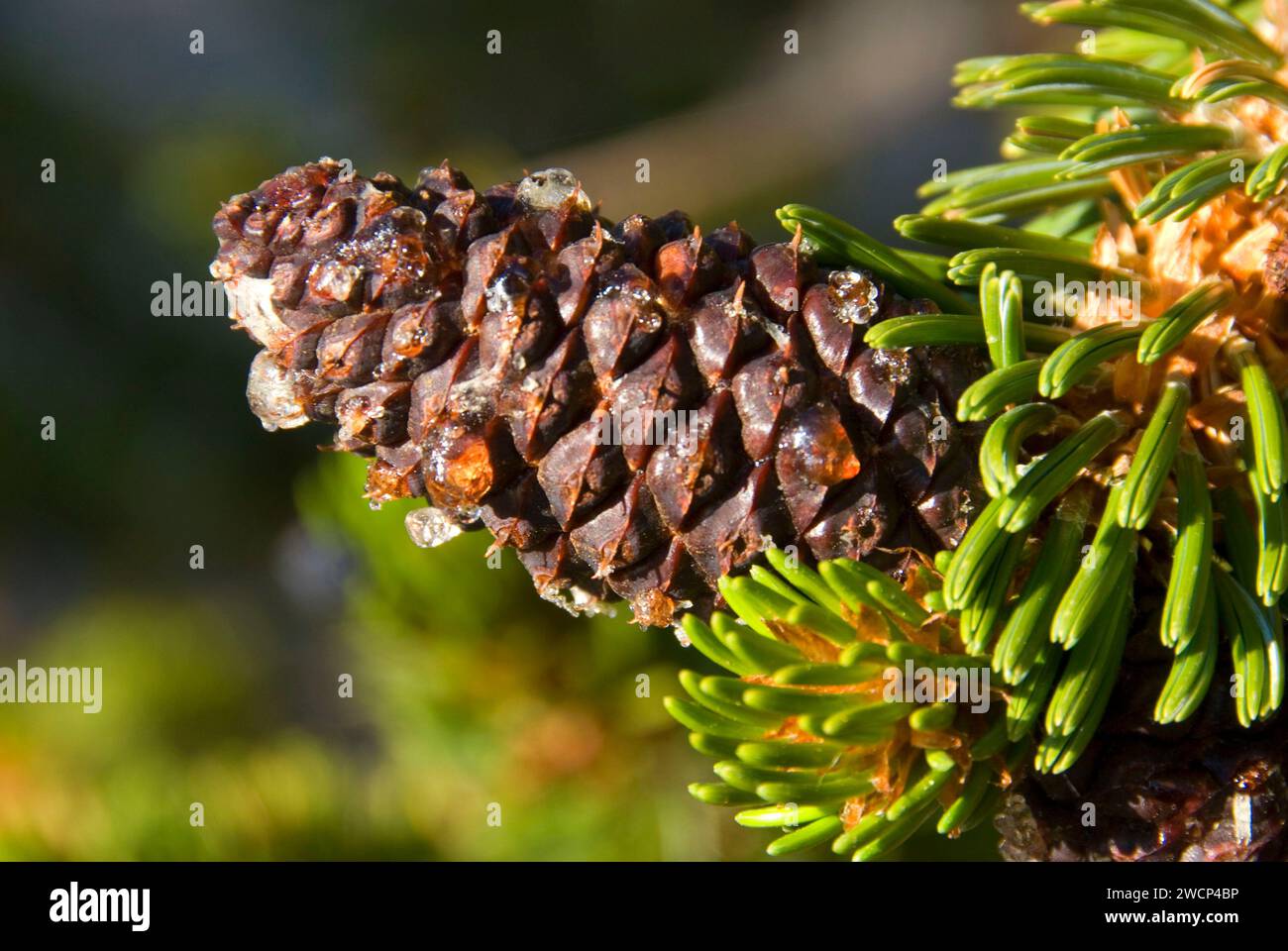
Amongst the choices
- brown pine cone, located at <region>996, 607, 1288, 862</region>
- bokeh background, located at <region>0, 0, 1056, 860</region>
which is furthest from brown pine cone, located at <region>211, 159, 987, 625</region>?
bokeh background, located at <region>0, 0, 1056, 860</region>

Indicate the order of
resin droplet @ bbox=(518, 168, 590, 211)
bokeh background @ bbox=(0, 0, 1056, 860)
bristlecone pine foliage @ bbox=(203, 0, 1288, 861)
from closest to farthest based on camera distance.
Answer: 1. bristlecone pine foliage @ bbox=(203, 0, 1288, 861)
2. resin droplet @ bbox=(518, 168, 590, 211)
3. bokeh background @ bbox=(0, 0, 1056, 860)

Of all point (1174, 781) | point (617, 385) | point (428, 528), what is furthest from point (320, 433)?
point (1174, 781)

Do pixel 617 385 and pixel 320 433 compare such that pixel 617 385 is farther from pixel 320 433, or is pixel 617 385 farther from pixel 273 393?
pixel 320 433

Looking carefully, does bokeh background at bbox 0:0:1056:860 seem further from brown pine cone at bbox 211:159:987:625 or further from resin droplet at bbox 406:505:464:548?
brown pine cone at bbox 211:159:987:625

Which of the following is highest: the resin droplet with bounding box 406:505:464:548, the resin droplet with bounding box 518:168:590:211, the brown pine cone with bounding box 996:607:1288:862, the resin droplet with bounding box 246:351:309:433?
the resin droplet with bounding box 518:168:590:211

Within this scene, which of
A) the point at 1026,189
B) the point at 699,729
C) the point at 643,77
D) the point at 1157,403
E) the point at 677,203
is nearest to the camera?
the point at 699,729
